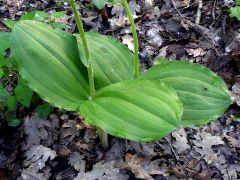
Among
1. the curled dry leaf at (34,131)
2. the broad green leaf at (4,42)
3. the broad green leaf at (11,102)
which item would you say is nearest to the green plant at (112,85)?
the broad green leaf at (4,42)

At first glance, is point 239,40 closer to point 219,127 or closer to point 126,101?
point 219,127

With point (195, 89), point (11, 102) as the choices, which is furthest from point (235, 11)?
point (11, 102)

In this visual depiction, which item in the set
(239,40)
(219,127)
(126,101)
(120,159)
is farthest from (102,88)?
(239,40)

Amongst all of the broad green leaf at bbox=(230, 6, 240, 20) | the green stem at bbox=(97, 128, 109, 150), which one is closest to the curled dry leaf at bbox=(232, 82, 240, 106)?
the broad green leaf at bbox=(230, 6, 240, 20)

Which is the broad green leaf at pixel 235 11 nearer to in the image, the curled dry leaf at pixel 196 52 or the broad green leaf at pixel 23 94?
the curled dry leaf at pixel 196 52

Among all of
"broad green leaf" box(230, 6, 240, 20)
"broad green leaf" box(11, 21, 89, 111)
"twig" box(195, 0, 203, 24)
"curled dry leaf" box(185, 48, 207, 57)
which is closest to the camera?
"broad green leaf" box(11, 21, 89, 111)

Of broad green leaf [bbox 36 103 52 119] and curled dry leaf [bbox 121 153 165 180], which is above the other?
broad green leaf [bbox 36 103 52 119]

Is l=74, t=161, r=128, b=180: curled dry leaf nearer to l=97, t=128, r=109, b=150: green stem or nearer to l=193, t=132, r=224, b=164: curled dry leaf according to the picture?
l=97, t=128, r=109, b=150: green stem
